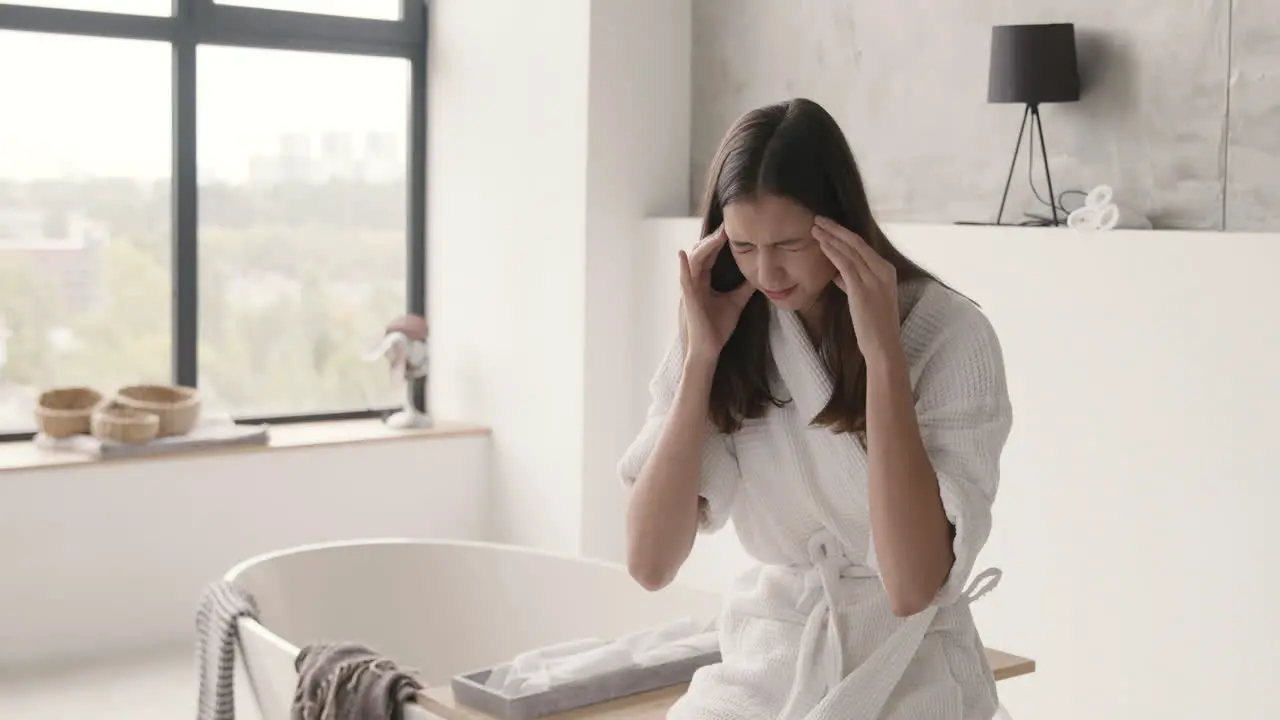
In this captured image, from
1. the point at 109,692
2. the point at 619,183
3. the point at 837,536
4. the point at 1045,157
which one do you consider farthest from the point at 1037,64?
the point at 109,692

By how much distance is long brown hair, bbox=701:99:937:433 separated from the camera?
169 cm

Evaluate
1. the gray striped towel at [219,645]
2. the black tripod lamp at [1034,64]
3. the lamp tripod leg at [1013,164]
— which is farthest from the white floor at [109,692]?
the black tripod lamp at [1034,64]

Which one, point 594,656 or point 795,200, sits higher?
point 795,200

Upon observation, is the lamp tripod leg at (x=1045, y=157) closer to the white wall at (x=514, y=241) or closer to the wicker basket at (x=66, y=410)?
the white wall at (x=514, y=241)

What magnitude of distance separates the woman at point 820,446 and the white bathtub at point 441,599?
1.42 m

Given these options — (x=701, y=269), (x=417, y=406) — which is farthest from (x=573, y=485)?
(x=701, y=269)

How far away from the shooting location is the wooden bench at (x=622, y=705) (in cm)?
238

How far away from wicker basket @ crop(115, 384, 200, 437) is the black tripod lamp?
7.91 feet

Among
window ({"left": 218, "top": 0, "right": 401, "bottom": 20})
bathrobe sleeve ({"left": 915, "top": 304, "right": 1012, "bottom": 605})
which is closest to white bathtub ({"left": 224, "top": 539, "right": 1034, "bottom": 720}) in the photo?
bathrobe sleeve ({"left": 915, "top": 304, "right": 1012, "bottom": 605})

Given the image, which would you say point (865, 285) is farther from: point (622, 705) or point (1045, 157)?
point (1045, 157)

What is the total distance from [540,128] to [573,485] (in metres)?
1.09

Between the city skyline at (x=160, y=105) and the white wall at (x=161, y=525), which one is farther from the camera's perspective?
the city skyline at (x=160, y=105)

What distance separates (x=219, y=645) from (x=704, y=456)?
1.49m

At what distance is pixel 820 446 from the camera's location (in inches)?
71.4
